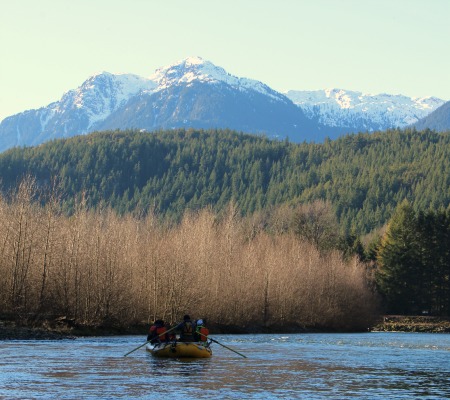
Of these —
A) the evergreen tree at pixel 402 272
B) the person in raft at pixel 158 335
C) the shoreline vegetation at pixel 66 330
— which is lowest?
the person in raft at pixel 158 335

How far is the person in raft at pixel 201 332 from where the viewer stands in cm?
5888

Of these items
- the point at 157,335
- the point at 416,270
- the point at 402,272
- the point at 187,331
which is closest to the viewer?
the point at 187,331

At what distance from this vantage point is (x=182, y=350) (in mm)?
57219

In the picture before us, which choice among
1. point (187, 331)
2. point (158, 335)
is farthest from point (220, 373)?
point (158, 335)

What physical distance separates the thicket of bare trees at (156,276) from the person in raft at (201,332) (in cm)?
2004

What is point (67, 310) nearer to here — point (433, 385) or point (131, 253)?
point (131, 253)

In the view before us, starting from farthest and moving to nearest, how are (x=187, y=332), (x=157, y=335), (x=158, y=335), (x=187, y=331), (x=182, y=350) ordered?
(x=157, y=335), (x=158, y=335), (x=187, y=332), (x=187, y=331), (x=182, y=350)

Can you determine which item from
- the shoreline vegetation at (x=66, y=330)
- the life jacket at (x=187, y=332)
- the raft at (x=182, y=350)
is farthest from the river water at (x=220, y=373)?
the shoreline vegetation at (x=66, y=330)

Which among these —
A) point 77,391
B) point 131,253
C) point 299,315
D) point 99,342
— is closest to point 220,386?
point 77,391

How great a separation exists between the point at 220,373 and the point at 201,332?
447 inches

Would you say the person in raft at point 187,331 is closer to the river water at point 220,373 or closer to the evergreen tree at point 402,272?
the river water at point 220,373

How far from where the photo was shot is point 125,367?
1961 inches

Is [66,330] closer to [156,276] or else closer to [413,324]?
[156,276]

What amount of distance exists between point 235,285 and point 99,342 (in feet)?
104
